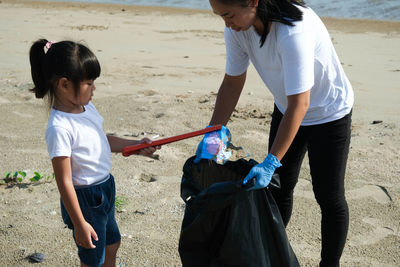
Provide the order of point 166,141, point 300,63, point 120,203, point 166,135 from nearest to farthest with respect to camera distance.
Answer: point 300,63 → point 166,141 → point 120,203 → point 166,135

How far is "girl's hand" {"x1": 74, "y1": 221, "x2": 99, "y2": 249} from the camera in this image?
1959 millimetres

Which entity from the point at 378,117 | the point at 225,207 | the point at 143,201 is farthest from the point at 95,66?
the point at 378,117

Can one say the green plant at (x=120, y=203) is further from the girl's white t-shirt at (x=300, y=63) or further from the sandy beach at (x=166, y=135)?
the girl's white t-shirt at (x=300, y=63)

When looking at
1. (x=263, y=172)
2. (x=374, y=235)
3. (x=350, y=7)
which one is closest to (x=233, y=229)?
(x=263, y=172)

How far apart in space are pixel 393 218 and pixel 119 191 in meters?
1.83

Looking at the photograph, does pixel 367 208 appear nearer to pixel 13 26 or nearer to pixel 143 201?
pixel 143 201

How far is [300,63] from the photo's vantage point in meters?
1.88

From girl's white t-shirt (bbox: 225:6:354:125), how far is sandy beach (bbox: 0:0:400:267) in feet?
3.31

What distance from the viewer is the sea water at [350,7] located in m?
12.8

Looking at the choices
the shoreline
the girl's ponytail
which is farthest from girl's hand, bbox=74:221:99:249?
the shoreline

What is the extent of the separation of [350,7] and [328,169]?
41.8 feet

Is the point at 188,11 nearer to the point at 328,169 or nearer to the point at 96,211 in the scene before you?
the point at 328,169

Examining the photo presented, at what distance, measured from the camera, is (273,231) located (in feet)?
6.82

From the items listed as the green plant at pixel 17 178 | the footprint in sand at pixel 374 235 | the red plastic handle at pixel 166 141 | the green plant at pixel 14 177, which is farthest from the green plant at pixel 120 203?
the footprint in sand at pixel 374 235
